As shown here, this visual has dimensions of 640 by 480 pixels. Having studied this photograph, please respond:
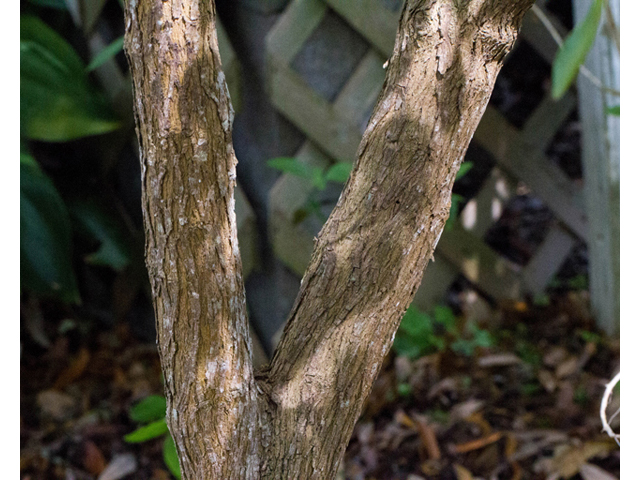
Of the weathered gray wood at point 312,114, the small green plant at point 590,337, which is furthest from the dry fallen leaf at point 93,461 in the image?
the small green plant at point 590,337

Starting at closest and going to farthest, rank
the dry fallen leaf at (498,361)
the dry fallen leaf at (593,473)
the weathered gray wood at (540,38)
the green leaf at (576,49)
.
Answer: the green leaf at (576,49)
the dry fallen leaf at (593,473)
the dry fallen leaf at (498,361)
the weathered gray wood at (540,38)

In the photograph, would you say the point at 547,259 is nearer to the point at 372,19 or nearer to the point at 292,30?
the point at 372,19

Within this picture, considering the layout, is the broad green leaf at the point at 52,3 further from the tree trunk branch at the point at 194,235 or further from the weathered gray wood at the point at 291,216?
the tree trunk branch at the point at 194,235

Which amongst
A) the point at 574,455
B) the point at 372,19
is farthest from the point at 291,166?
the point at 574,455

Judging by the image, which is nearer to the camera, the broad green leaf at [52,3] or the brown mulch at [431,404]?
the brown mulch at [431,404]

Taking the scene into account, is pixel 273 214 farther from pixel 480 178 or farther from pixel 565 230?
pixel 565 230

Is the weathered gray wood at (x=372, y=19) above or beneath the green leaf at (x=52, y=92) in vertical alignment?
above
